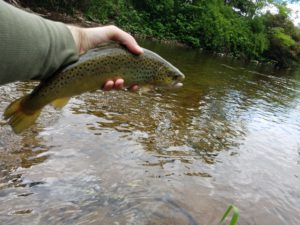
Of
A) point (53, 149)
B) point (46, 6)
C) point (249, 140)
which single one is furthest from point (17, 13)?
point (46, 6)

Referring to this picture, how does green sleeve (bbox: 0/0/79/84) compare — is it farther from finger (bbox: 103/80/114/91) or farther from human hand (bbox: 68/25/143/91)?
finger (bbox: 103/80/114/91)

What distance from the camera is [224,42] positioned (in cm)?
3653

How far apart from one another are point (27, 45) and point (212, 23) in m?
35.9

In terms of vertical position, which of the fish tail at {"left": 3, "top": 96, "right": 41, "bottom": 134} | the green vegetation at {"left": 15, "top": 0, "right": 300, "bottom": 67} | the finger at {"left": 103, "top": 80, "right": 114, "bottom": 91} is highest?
the finger at {"left": 103, "top": 80, "right": 114, "bottom": 91}

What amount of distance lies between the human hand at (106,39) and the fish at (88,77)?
3 cm

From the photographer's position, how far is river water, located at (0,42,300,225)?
4.24 meters

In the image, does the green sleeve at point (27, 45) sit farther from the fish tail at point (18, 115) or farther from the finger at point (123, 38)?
the finger at point (123, 38)

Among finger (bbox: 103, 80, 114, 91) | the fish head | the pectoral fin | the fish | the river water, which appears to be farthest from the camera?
the river water

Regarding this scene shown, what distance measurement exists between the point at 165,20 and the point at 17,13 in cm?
3481

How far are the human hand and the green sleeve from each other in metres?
0.45

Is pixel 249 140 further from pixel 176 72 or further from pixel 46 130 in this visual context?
pixel 176 72

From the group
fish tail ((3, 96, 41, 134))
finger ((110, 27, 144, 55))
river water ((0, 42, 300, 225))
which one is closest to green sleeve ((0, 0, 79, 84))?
fish tail ((3, 96, 41, 134))

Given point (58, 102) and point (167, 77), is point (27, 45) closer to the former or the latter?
point (58, 102)

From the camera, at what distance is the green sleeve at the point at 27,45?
151 cm
